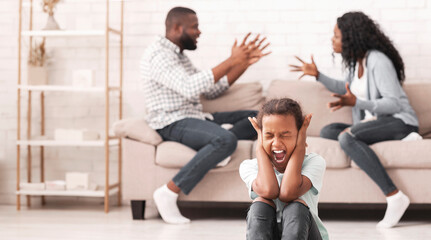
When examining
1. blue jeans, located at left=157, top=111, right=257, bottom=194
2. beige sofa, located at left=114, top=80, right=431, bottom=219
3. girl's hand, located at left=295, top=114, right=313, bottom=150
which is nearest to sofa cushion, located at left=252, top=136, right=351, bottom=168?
beige sofa, located at left=114, top=80, right=431, bottom=219

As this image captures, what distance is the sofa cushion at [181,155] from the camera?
10.6ft

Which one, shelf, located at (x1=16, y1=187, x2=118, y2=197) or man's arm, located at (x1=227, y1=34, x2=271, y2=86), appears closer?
man's arm, located at (x1=227, y1=34, x2=271, y2=86)

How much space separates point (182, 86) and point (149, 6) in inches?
40.1

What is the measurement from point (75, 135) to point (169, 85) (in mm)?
767

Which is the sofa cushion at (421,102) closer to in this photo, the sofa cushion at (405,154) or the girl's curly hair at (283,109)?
the sofa cushion at (405,154)

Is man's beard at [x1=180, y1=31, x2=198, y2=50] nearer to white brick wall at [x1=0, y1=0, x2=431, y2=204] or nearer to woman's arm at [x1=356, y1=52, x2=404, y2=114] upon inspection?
white brick wall at [x1=0, y1=0, x2=431, y2=204]

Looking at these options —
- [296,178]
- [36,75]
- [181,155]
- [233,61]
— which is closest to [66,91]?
[36,75]

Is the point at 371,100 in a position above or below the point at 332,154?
above

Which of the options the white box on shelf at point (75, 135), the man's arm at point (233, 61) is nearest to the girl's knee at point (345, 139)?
the man's arm at point (233, 61)

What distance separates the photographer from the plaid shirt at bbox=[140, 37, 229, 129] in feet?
10.7

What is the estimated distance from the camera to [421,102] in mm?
3541

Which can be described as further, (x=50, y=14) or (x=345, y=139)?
(x=50, y=14)

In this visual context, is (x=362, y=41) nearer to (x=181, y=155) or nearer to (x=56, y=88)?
(x=181, y=155)

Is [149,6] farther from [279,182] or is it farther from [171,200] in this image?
[279,182]
